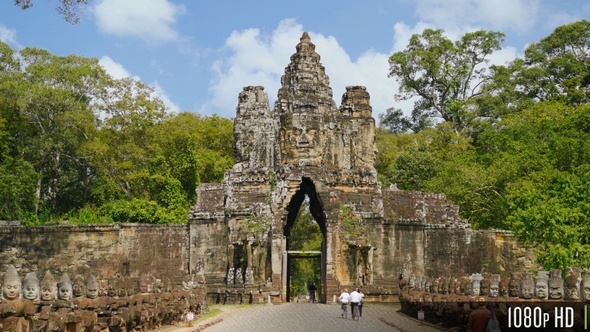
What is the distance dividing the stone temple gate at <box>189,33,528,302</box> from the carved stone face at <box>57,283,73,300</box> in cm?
1443

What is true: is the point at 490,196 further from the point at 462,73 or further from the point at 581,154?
the point at 462,73

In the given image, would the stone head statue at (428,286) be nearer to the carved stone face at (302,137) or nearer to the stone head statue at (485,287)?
the stone head statue at (485,287)

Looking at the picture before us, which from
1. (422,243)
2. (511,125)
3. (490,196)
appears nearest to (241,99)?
(422,243)

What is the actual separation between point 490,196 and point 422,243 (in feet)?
28.5

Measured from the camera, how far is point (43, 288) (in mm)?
15961

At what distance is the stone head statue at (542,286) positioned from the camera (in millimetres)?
17734

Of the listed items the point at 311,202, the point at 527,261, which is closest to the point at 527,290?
the point at 527,261

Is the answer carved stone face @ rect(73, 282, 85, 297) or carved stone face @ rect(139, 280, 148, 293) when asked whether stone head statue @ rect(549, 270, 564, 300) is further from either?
carved stone face @ rect(73, 282, 85, 297)

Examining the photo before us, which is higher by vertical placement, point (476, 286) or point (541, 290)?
point (541, 290)

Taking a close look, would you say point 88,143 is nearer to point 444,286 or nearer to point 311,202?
point 311,202

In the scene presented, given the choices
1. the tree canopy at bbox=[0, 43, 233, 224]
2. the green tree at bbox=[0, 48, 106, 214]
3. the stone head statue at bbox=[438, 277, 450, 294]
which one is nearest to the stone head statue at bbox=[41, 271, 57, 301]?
the stone head statue at bbox=[438, 277, 450, 294]

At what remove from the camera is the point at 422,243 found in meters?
35.1

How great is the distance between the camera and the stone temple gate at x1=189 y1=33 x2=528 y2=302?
33.2m

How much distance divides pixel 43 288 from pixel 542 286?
33.9ft
